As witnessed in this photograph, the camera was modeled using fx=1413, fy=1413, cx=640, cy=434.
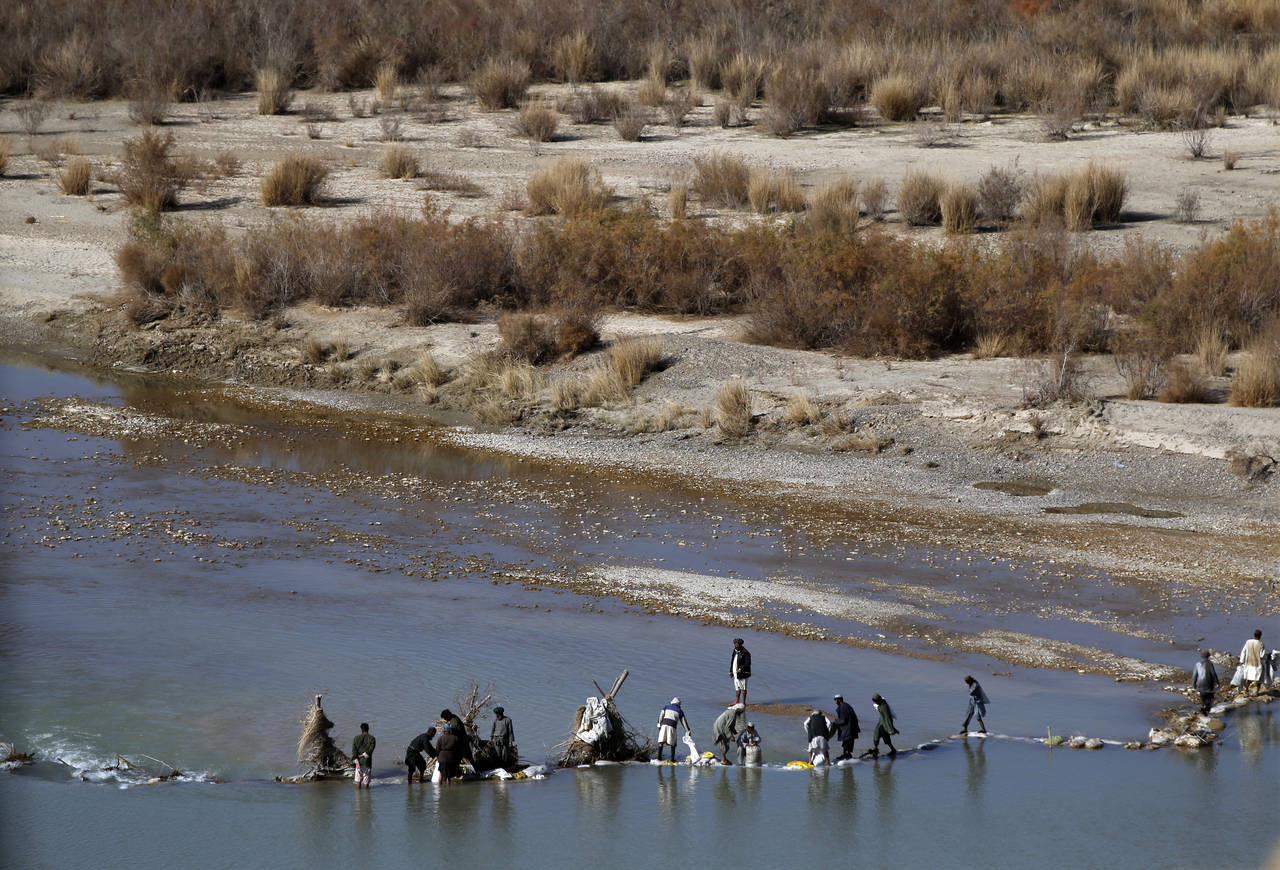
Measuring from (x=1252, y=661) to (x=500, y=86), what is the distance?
106 ft

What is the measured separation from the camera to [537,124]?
3900 centimetres

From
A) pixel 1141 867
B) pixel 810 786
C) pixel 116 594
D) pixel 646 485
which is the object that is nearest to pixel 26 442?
pixel 116 594

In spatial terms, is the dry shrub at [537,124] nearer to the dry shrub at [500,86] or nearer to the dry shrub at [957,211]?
the dry shrub at [500,86]

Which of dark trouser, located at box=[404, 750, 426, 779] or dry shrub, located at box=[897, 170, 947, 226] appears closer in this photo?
dark trouser, located at box=[404, 750, 426, 779]

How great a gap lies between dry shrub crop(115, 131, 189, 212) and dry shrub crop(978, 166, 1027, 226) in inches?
757

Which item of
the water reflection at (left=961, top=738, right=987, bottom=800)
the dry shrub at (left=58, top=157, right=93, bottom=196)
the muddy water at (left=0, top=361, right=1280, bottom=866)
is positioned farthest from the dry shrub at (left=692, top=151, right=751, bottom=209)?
the water reflection at (left=961, top=738, right=987, bottom=800)

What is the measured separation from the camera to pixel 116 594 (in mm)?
17094

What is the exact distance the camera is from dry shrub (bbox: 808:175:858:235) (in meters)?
31.2

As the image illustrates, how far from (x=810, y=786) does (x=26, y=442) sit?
15.6 metres

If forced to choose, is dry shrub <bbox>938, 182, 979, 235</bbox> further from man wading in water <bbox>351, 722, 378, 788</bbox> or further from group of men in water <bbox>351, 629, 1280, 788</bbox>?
man wading in water <bbox>351, 722, 378, 788</bbox>

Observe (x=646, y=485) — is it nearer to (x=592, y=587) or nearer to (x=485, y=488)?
(x=485, y=488)

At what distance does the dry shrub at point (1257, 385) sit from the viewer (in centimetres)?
2219

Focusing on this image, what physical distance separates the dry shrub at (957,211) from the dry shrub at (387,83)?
60.8 feet

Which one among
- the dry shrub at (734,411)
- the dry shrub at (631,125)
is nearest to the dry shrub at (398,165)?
the dry shrub at (631,125)
